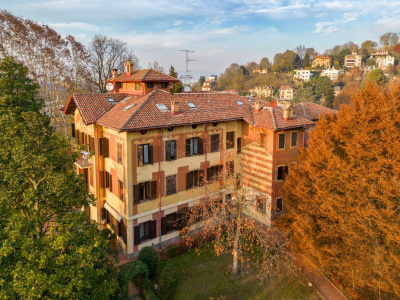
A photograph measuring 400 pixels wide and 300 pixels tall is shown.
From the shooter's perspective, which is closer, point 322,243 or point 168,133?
point 322,243

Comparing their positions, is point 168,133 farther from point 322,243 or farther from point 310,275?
point 310,275

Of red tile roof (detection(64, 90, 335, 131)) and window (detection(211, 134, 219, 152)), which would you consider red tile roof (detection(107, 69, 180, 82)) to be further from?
window (detection(211, 134, 219, 152))

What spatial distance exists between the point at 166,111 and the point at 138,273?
1150 cm

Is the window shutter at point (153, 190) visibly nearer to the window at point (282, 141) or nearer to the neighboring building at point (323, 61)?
the window at point (282, 141)

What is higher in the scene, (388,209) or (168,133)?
(168,133)

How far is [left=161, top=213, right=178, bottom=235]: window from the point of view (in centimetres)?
2128

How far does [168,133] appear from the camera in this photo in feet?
67.3

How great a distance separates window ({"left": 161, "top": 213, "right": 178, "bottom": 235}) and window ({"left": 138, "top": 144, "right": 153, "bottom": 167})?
4.94 metres

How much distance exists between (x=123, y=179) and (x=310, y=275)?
48.3ft

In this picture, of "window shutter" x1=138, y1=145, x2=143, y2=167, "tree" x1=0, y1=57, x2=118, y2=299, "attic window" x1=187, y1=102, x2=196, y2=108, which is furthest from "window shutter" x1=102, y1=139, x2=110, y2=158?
"attic window" x1=187, y1=102, x2=196, y2=108

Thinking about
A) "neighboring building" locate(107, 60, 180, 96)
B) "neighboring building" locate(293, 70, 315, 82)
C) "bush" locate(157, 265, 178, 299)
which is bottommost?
"bush" locate(157, 265, 178, 299)

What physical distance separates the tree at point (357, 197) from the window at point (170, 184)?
9326 millimetres

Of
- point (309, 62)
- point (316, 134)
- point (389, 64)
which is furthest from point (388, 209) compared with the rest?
point (309, 62)

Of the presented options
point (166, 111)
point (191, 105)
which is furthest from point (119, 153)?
point (191, 105)
